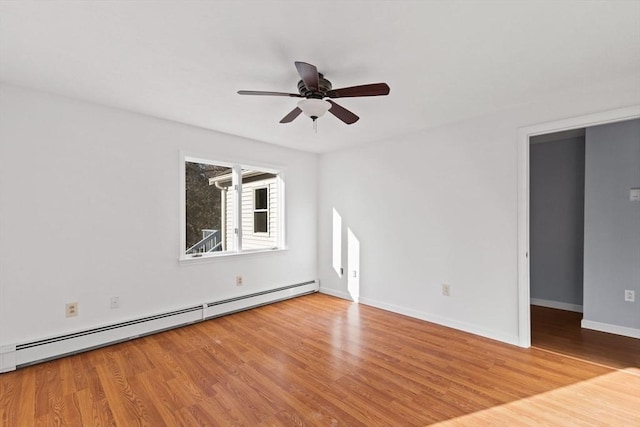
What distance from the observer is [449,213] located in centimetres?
362

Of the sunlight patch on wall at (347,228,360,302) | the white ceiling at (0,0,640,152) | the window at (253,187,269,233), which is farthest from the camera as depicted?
the window at (253,187,269,233)

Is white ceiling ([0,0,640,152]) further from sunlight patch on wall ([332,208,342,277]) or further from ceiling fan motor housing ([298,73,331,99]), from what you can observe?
sunlight patch on wall ([332,208,342,277])

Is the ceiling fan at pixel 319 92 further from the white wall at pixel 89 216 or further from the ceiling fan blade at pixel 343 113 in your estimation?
the white wall at pixel 89 216

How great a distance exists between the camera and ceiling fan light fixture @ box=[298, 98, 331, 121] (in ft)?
7.62

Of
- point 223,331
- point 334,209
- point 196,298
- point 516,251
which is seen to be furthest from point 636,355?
point 196,298

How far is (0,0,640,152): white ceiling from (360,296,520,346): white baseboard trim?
2432 mm

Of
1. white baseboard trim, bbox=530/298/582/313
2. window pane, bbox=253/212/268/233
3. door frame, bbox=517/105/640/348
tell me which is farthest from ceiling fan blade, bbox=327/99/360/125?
white baseboard trim, bbox=530/298/582/313

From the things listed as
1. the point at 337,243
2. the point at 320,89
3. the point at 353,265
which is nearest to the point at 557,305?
the point at 353,265

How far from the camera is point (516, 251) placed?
311 cm

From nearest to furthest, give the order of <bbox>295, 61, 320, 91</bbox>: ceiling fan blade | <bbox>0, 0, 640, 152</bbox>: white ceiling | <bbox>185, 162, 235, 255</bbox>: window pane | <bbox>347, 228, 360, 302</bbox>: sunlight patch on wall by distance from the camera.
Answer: <bbox>0, 0, 640, 152</bbox>: white ceiling
<bbox>295, 61, 320, 91</bbox>: ceiling fan blade
<bbox>185, 162, 235, 255</bbox>: window pane
<bbox>347, 228, 360, 302</bbox>: sunlight patch on wall

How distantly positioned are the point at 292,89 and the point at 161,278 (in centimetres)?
260

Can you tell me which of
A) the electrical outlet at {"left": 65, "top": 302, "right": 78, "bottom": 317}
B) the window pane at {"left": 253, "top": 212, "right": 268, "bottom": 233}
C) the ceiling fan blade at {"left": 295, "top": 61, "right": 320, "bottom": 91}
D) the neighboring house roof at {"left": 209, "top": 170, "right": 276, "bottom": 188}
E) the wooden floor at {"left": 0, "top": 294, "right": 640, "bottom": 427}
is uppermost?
the ceiling fan blade at {"left": 295, "top": 61, "right": 320, "bottom": 91}

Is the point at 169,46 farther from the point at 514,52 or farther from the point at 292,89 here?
the point at 514,52

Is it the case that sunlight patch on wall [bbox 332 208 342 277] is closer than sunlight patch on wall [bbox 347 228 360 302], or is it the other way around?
sunlight patch on wall [bbox 347 228 360 302]
